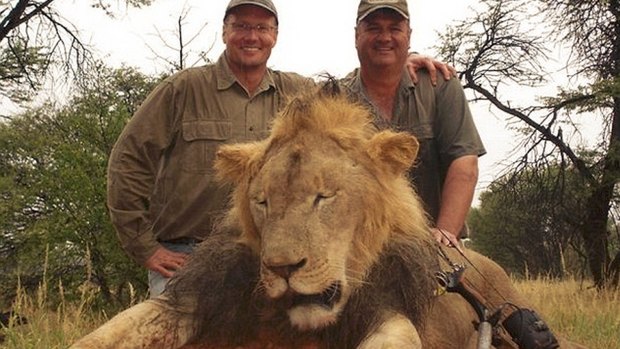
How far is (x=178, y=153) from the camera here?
15.5ft

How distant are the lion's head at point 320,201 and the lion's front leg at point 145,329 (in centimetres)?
38

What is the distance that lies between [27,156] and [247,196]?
1416cm

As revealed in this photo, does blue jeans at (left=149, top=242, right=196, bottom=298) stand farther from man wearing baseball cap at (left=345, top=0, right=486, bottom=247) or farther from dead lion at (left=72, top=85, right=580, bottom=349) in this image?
dead lion at (left=72, top=85, right=580, bottom=349)

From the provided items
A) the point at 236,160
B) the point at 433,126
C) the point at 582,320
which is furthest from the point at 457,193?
the point at 582,320

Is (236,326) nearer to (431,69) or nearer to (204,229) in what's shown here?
(204,229)

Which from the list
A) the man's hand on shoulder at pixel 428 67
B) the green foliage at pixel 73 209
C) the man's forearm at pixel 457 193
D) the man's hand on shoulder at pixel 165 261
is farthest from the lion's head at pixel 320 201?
the green foliage at pixel 73 209

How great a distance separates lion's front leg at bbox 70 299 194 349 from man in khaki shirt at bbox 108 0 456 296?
5.39ft

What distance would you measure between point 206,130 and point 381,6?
1.21 meters

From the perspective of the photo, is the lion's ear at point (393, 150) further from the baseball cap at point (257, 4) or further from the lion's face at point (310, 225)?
the baseball cap at point (257, 4)

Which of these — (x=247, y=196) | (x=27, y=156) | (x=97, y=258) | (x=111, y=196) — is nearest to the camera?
(x=247, y=196)

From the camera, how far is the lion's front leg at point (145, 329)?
265 centimetres

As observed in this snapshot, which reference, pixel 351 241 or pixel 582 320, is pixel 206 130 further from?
pixel 582 320

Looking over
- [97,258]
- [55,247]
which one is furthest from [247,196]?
[55,247]

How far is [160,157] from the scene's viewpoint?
4.83m
